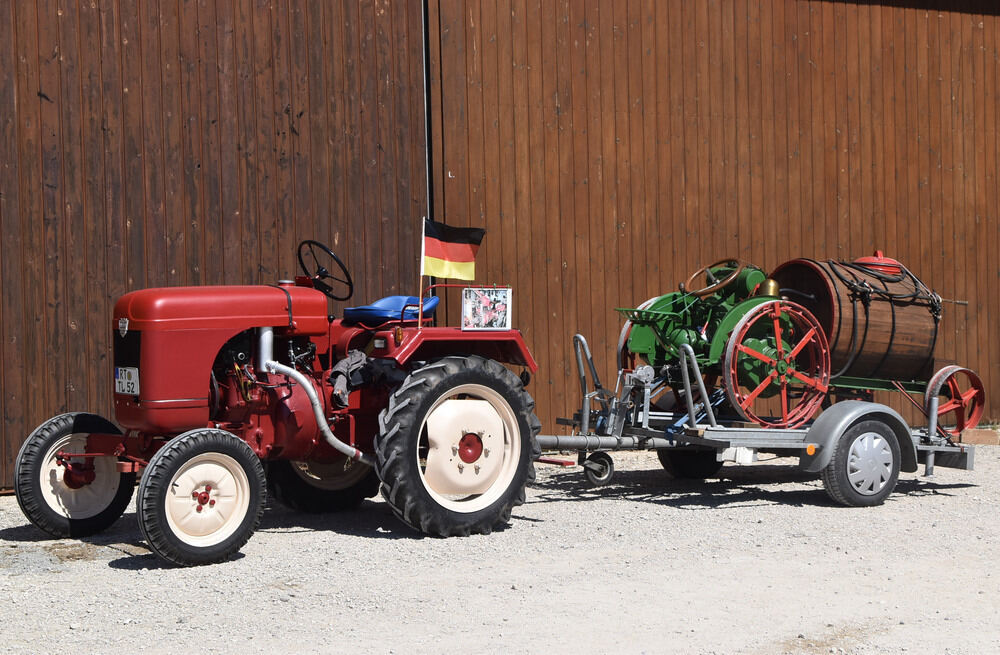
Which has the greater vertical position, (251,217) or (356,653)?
(251,217)

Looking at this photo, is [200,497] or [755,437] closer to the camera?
[200,497]

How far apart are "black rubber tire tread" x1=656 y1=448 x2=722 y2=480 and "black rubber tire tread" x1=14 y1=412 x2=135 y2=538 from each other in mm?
3925

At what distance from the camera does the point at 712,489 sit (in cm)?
851

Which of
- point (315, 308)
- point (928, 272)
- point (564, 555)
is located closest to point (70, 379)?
point (315, 308)

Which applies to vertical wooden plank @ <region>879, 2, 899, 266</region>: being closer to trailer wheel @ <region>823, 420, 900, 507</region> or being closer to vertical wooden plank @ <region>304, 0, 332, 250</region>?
trailer wheel @ <region>823, 420, 900, 507</region>

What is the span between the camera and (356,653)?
14.4ft

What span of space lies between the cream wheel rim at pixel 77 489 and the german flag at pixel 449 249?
7.03ft

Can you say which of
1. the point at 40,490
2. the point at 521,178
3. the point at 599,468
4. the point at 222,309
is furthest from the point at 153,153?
the point at 599,468

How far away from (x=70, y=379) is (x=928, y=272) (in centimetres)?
803

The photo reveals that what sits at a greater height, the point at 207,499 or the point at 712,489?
the point at 207,499

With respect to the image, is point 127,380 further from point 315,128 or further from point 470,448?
point 315,128

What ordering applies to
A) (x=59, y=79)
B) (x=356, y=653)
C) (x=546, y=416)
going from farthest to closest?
1. (x=546, y=416)
2. (x=59, y=79)
3. (x=356, y=653)

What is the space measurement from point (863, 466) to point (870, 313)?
3.66ft

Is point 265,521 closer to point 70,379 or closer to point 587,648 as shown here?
point 70,379
